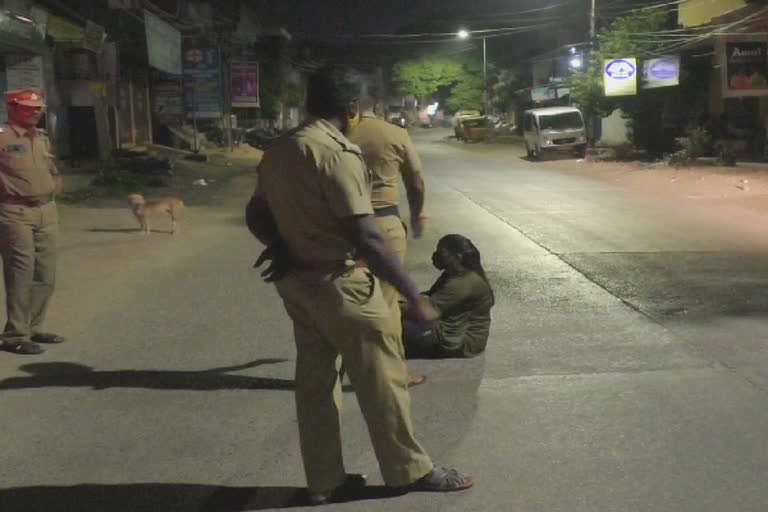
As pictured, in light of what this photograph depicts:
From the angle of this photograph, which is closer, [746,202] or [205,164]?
[746,202]

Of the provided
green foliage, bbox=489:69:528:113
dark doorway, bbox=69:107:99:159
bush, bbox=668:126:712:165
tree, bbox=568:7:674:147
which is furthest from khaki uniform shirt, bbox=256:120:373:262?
green foliage, bbox=489:69:528:113

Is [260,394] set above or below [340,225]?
below

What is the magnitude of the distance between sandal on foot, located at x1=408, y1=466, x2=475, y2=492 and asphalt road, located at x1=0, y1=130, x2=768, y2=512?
0.05m

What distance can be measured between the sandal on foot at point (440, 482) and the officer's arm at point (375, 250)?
911mm

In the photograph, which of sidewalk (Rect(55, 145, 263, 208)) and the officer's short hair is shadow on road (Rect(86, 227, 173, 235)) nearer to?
sidewalk (Rect(55, 145, 263, 208))

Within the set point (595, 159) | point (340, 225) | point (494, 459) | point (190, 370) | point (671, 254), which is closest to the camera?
point (340, 225)

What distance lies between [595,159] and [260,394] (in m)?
28.4

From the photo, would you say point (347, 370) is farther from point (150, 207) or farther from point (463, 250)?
point (150, 207)

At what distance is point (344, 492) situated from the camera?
4012 mm

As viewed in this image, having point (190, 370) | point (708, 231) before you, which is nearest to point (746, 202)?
point (708, 231)

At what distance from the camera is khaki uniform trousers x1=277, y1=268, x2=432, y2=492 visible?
3.57 meters

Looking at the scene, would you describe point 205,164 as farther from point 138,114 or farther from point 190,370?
point 190,370

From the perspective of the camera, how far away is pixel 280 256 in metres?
3.61

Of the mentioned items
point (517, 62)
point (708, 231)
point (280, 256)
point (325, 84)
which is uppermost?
point (517, 62)
